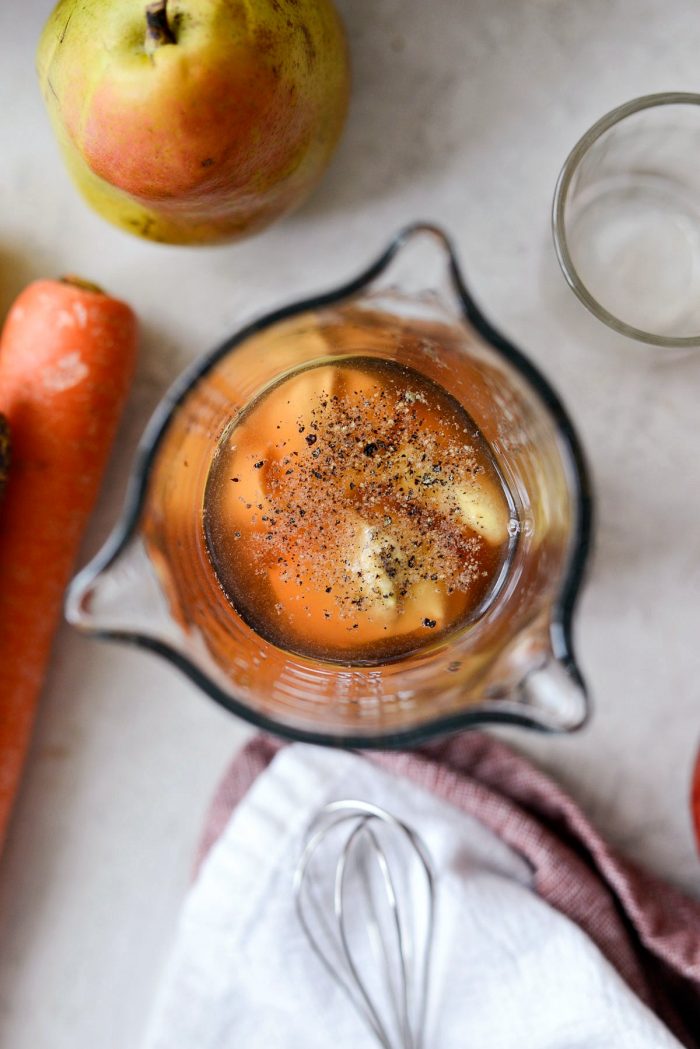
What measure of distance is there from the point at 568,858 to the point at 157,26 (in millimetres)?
504

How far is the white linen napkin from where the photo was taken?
583mm

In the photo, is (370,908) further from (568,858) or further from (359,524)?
(359,524)

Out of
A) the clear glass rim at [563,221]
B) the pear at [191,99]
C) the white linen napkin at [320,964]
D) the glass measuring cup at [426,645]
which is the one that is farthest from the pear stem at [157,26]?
the white linen napkin at [320,964]

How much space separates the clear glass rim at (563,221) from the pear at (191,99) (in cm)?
14

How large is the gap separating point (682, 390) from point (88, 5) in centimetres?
40

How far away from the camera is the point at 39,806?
65 cm

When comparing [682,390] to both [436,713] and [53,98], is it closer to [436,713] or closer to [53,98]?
[436,713]

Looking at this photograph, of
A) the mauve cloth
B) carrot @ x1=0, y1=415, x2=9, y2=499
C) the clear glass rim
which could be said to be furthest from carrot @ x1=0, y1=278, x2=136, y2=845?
the clear glass rim

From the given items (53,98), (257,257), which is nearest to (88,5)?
(53,98)

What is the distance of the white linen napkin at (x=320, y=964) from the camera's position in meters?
0.58

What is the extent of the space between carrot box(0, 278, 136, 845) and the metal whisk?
21 cm

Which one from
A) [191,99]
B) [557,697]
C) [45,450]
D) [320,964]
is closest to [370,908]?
[320,964]

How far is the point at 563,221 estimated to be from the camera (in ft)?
1.86

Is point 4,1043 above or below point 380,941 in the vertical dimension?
below
